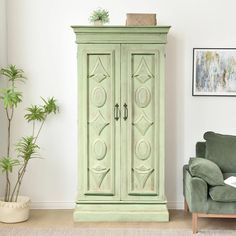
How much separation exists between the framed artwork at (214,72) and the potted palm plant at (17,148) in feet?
5.02

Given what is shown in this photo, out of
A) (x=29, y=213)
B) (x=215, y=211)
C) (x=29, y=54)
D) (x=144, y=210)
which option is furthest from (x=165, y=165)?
(x=29, y=54)

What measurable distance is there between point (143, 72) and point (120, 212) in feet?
4.47

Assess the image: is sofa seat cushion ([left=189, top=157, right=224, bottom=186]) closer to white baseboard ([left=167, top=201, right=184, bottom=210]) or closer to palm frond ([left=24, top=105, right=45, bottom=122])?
white baseboard ([left=167, top=201, right=184, bottom=210])

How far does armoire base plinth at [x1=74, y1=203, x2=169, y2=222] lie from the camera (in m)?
5.08

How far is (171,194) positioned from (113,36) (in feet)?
6.03

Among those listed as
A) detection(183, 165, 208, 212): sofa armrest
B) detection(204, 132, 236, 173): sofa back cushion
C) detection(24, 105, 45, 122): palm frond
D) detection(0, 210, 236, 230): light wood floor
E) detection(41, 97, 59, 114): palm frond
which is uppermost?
detection(41, 97, 59, 114): palm frond

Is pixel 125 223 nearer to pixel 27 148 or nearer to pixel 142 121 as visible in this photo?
pixel 142 121

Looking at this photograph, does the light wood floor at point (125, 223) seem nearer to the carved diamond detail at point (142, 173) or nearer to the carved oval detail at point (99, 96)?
the carved diamond detail at point (142, 173)

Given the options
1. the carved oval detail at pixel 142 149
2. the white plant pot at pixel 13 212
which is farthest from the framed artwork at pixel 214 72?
the white plant pot at pixel 13 212

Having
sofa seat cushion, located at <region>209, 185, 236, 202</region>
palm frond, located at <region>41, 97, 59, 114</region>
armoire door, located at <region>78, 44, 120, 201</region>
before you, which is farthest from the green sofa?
palm frond, located at <region>41, 97, 59, 114</region>

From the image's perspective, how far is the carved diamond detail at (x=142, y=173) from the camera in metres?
5.13

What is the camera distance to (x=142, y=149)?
5.12 meters

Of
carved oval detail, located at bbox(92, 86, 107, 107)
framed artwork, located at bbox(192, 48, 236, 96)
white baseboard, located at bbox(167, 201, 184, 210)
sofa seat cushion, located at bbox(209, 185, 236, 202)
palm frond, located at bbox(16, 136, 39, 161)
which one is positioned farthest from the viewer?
white baseboard, located at bbox(167, 201, 184, 210)

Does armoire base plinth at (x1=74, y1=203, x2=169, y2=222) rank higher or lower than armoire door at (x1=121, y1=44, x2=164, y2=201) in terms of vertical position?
lower
